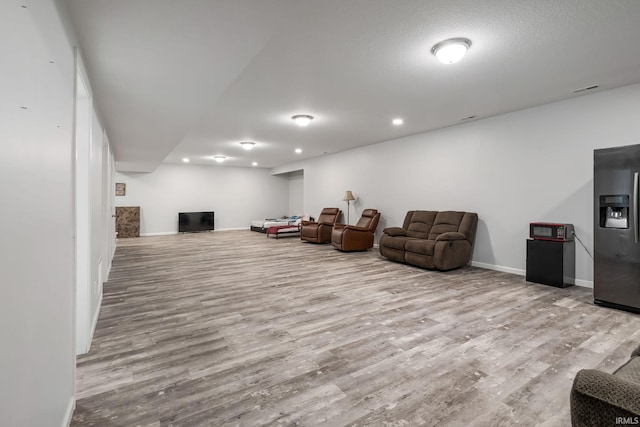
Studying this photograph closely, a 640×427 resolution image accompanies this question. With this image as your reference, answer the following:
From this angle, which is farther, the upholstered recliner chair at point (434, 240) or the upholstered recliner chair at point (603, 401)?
the upholstered recliner chair at point (434, 240)

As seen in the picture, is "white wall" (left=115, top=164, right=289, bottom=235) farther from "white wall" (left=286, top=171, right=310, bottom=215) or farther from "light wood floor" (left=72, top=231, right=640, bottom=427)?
"light wood floor" (left=72, top=231, right=640, bottom=427)

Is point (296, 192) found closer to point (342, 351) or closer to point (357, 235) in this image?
point (357, 235)

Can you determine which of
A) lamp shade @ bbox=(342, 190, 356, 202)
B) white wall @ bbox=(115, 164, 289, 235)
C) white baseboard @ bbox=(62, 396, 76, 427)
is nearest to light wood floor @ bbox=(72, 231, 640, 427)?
white baseboard @ bbox=(62, 396, 76, 427)

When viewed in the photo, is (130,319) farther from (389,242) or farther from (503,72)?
(503,72)

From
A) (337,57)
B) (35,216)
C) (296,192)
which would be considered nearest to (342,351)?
(35,216)

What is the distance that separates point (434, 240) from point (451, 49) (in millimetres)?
3248

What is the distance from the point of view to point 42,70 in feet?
3.80

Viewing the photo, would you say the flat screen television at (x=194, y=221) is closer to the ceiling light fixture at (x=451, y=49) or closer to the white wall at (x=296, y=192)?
the white wall at (x=296, y=192)

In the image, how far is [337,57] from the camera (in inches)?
120

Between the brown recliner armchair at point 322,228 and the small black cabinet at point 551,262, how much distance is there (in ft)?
15.4

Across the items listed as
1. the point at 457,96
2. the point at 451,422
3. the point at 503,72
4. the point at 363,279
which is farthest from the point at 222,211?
the point at 451,422

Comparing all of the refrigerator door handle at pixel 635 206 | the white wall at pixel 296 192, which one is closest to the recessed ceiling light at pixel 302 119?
the refrigerator door handle at pixel 635 206

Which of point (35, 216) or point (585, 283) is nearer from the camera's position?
point (35, 216)

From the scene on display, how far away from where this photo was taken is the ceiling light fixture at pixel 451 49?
8.85ft
